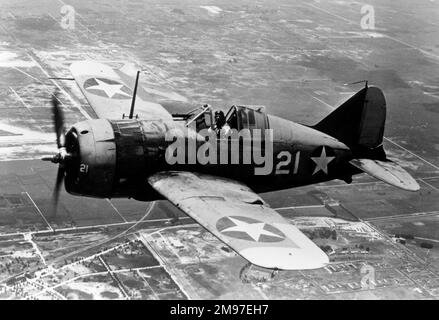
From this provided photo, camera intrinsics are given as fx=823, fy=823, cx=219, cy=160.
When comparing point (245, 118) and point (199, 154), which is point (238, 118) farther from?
point (199, 154)

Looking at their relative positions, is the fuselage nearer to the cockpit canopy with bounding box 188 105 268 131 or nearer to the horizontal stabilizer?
the cockpit canopy with bounding box 188 105 268 131

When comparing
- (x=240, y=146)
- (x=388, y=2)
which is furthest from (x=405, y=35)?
(x=240, y=146)

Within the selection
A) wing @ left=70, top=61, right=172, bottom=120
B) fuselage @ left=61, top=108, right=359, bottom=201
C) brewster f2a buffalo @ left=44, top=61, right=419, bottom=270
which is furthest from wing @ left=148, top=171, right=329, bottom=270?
wing @ left=70, top=61, right=172, bottom=120

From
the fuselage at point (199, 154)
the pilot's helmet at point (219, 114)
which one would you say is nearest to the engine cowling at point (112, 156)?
the fuselage at point (199, 154)

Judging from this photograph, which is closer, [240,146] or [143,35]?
[240,146]

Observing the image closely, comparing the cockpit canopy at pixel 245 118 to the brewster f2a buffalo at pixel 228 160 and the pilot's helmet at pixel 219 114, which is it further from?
the pilot's helmet at pixel 219 114

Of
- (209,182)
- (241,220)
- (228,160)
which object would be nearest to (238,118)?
(228,160)
